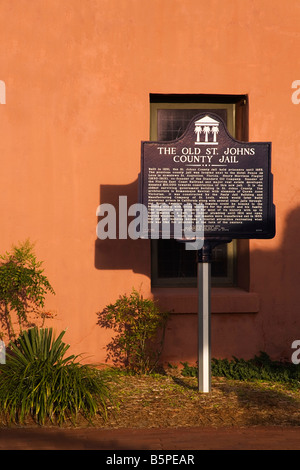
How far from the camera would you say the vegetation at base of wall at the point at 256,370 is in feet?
25.4

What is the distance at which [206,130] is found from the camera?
6867 millimetres

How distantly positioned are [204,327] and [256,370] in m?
1.49

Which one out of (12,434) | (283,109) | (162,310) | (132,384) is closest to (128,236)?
(162,310)

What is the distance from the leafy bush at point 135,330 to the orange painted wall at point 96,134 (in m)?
0.14

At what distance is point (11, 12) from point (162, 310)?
13.7 ft

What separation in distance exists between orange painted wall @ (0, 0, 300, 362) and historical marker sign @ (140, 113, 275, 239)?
4.28ft

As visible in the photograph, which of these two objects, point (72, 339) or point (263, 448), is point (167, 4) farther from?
point (263, 448)

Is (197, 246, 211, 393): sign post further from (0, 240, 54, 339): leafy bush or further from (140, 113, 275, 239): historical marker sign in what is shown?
(0, 240, 54, 339): leafy bush

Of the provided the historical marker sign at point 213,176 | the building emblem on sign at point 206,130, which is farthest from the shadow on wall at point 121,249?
the building emblem on sign at point 206,130

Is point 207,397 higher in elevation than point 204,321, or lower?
lower

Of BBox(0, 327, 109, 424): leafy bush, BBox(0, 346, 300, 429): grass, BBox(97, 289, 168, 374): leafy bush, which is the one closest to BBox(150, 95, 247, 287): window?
BBox(97, 289, 168, 374): leafy bush

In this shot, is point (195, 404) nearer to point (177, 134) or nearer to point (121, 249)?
point (121, 249)

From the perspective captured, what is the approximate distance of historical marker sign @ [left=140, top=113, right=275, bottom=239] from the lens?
22.4 ft

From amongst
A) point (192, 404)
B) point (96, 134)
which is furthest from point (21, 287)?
point (192, 404)
